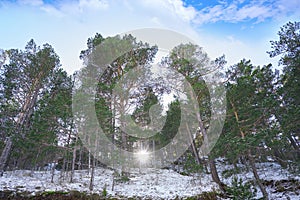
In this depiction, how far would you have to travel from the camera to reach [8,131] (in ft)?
33.4

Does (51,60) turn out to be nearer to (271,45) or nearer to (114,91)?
(114,91)

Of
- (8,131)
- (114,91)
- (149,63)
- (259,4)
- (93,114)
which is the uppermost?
(259,4)

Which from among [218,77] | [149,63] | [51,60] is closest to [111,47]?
[149,63]

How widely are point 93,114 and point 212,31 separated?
920cm

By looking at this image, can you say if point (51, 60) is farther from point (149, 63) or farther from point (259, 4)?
point (259, 4)

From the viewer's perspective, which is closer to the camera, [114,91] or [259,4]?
[259,4]

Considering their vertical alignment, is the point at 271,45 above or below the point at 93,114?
above

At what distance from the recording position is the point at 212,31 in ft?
38.0

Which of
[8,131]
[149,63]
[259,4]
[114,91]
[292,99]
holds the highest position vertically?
[259,4]

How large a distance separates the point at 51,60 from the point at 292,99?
685 inches

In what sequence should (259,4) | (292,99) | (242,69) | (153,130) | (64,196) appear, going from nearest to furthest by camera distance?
(64,196) < (259,4) < (292,99) < (242,69) < (153,130)

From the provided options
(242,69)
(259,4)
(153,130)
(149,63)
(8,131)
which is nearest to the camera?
(259,4)

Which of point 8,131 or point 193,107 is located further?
point 193,107

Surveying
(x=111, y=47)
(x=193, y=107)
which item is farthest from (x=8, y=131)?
(x=193, y=107)
